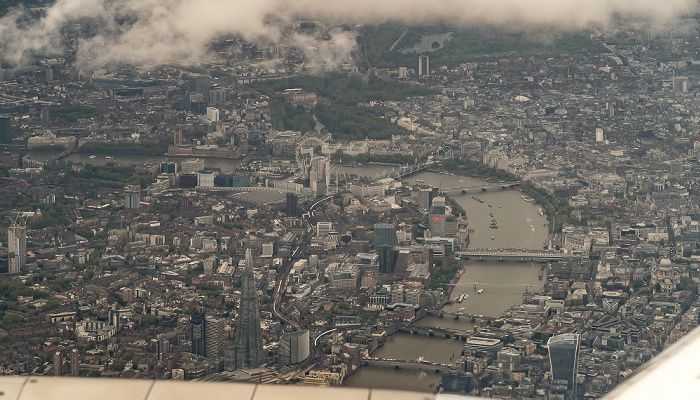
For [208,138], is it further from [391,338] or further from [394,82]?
[391,338]

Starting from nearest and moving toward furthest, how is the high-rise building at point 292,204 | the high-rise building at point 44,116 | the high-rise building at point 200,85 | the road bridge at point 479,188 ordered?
1. the high-rise building at point 292,204
2. the road bridge at point 479,188
3. the high-rise building at point 44,116
4. the high-rise building at point 200,85

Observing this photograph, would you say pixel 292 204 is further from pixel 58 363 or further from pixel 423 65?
pixel 423 65

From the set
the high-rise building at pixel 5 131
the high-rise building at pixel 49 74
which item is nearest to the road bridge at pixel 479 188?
the high-rise building at pixel 5 131

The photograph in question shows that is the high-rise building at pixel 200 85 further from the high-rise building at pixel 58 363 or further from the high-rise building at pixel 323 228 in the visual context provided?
the high-rise building at pixel 58 363

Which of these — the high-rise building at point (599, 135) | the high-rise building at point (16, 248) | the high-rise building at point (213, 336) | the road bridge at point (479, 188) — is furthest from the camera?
the high-rise building at point (599, 135)

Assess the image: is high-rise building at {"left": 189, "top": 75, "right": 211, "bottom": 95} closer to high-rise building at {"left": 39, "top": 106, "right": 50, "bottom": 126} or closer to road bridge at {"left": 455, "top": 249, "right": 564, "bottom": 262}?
high-rise building at {"left": 39, "top": 106, "right": 50, "bottom": 126}

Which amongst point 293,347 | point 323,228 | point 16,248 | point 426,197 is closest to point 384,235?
point 323,228

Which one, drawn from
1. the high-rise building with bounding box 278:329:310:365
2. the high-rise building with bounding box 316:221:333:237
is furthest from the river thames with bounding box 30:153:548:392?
the high-rise building with bounding box 316:221:333:237

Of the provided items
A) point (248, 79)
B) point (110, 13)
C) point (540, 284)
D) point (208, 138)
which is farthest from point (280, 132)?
point (540, 284)
